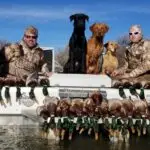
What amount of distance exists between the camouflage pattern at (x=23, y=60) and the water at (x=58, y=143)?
443 cm

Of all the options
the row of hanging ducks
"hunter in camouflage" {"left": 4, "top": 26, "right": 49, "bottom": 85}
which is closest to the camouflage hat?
"hunter in camouflage" {"left": 4, "top": 26, "right": 49, "bottom": 85}

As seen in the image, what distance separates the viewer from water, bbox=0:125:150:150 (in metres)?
15.4

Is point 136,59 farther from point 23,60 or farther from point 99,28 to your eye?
point 23,60

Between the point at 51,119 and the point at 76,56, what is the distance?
6.59m

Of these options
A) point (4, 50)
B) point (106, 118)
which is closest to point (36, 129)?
point (106, 118)

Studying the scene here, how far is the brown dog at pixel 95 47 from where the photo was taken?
2419 centimetres

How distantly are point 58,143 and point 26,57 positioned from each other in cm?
719

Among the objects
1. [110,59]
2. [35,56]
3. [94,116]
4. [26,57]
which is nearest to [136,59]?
[110,59]

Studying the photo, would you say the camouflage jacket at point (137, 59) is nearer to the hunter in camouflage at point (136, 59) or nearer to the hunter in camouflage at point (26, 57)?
the hunter in camouflage at point (136, 59)

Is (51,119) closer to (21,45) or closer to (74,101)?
(74,101)

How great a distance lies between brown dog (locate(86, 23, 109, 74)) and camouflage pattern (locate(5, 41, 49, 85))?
225 centimetres

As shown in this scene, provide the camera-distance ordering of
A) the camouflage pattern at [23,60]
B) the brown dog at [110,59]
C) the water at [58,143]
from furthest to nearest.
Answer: the brown dog at [110,59]
the camouflage pattern at [23,60]
the water at [58,143]

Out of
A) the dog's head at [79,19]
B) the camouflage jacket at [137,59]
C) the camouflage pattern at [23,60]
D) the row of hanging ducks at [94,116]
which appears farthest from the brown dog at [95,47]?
the row of hanging ducks at [94,116]

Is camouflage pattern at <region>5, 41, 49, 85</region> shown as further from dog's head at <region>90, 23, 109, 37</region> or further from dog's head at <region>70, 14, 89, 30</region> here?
dog's head at <region>90, 23, 109, 37</region>
